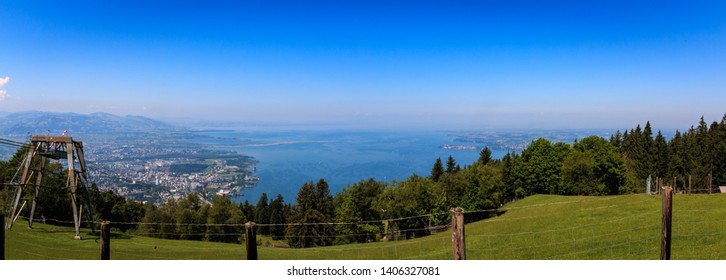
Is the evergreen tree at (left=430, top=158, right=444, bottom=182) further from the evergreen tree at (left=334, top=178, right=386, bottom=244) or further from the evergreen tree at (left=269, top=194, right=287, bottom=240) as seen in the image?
the evergreen tree at (left=269, top=194, right=287, bottom=240)

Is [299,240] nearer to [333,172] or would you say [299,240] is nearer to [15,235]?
[15,235]

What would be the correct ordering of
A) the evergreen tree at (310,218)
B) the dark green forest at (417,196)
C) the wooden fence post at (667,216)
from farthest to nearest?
1. the dark green forest at (417,196)
2. the evergreen tree at (310,218)
3. the wooden fence post at (667,216)

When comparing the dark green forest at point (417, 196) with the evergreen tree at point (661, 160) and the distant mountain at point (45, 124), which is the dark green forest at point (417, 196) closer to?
the evergreen tree at point (661, 160)

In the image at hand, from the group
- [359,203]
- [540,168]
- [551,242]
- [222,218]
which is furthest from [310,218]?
[551,242]

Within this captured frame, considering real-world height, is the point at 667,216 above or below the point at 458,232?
above

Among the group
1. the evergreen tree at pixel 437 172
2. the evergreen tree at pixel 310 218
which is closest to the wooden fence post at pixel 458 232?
the evergreen tree at pixel 310 218

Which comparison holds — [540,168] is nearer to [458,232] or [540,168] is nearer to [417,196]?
[417,196]

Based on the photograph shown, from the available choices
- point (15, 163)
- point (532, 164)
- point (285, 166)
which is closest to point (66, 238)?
point (15, 163)

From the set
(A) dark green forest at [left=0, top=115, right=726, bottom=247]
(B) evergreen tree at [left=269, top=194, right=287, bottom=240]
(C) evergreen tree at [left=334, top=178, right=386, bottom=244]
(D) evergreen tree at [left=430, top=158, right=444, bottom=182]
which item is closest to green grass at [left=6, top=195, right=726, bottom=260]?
(A) dark green forest at [left=0, top=115, right=726, bottom=247]
